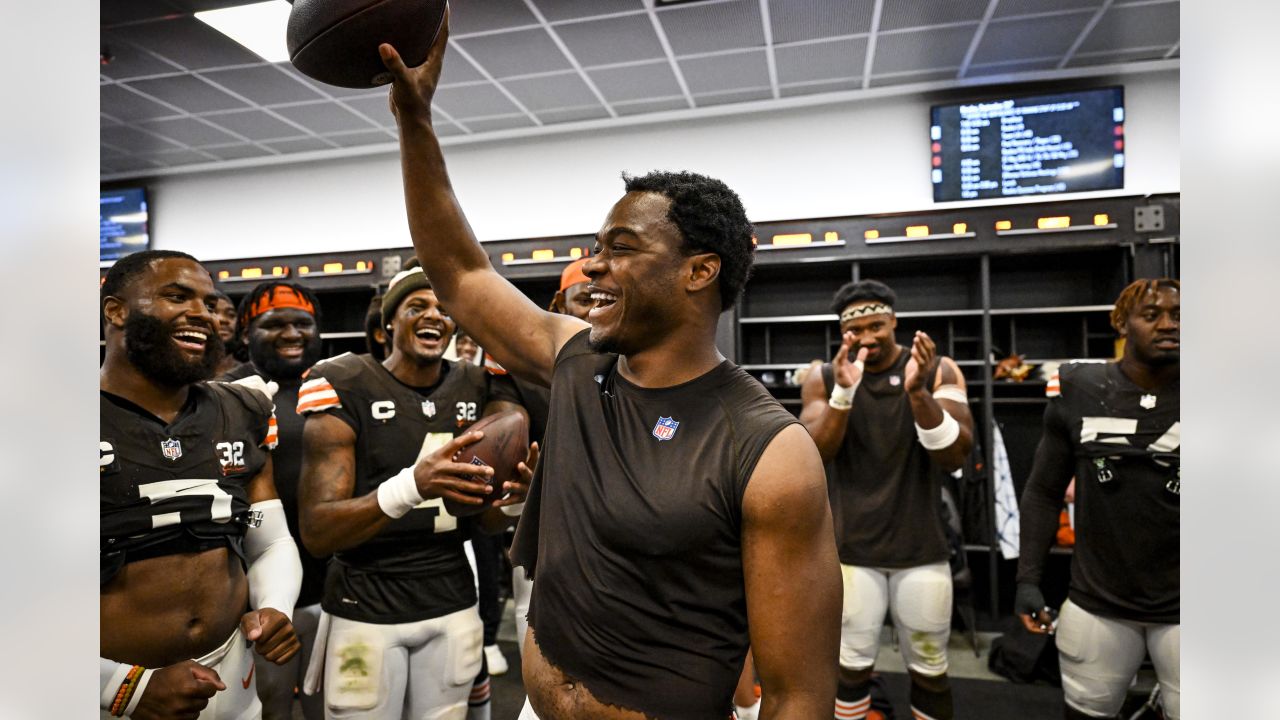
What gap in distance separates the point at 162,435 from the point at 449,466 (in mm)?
680

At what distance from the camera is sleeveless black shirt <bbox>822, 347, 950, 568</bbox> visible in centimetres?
286

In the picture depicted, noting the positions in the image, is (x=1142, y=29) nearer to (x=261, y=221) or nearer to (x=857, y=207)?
(x=857, y=207)

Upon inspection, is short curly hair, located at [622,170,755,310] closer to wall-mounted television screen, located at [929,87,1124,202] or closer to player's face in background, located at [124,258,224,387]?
player's face in background, located at [124,258,224,387]

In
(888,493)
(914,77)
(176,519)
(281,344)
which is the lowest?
(888,493)

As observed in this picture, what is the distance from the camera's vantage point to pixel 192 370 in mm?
1784

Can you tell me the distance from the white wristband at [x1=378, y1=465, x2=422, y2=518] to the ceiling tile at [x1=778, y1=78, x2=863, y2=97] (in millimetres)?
4401

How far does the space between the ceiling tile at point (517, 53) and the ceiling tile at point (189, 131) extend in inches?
104

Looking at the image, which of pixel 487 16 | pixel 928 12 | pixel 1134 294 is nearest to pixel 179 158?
pixel 487 16

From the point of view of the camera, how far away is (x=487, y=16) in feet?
13.6

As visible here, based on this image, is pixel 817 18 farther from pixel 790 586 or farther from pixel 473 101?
pixel 790 586

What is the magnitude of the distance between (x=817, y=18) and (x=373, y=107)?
3.23 meters

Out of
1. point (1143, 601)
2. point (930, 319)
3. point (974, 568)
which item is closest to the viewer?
point (1143, 601)

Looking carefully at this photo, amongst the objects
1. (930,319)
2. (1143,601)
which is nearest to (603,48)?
(930,319)

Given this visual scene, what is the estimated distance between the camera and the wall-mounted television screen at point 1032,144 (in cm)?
491
